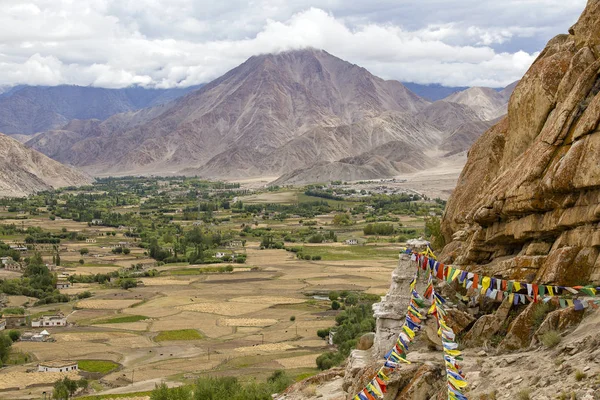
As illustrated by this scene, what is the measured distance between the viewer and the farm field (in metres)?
52.3

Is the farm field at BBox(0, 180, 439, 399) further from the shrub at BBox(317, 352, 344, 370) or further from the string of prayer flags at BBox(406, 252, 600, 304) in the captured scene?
the string of prayer flags at BBox(406, 252, 600, 304)

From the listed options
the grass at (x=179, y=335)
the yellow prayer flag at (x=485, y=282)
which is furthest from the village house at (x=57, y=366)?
the yellow prayer flag at (x=485, y=282)

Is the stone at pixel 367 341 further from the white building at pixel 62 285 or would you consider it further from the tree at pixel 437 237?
the white building at pixel 62 285

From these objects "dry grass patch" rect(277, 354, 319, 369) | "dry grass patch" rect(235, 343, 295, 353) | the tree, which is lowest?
"dry grass patch" rect(235, 343, 295, 353)

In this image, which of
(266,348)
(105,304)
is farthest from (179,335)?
(105,304)

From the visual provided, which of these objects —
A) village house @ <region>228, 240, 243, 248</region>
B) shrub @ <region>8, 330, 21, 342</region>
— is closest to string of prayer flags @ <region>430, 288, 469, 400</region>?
shrub @ <region>8, 330, 21, 342</region>

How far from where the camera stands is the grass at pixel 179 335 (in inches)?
2434

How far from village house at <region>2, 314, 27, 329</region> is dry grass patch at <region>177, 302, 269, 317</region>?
1421 cm

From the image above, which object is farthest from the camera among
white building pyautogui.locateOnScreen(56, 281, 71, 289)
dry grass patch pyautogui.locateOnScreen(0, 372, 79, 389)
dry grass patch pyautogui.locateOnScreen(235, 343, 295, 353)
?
white building pyautogui.locateOnScreen(56, 281, 71, 289)

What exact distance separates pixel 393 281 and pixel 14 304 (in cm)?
6426

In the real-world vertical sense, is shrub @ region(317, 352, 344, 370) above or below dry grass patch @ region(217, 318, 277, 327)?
above

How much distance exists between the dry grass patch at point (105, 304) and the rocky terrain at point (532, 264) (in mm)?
53179

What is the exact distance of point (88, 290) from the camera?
276ft

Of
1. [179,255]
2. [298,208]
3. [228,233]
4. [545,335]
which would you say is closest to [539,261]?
[545,335]
